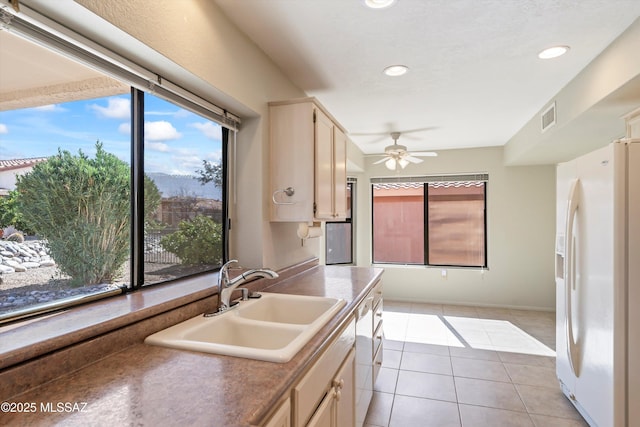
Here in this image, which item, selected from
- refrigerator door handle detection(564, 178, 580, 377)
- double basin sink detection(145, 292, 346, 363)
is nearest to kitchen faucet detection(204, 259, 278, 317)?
double basin sink detection(145, 292, 346, 363)

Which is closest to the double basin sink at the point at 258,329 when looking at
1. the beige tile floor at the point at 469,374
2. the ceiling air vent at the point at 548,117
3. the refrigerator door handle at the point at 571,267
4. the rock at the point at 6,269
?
the rock at the point at 6,269

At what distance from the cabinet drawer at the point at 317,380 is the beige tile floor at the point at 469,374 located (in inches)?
42.6

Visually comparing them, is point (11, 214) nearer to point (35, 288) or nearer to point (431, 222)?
point (35, 288)

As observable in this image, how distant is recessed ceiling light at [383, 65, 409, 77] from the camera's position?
2338mm

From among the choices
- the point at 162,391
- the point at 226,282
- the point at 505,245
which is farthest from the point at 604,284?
the point at 505,245

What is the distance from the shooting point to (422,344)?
3479 mm

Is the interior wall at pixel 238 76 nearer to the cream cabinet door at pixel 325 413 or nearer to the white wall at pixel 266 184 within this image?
the white wall at pixel 266 184

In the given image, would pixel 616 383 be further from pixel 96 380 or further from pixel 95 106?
pixel 95 106

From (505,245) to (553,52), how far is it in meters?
3.42

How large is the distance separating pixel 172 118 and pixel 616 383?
272cm

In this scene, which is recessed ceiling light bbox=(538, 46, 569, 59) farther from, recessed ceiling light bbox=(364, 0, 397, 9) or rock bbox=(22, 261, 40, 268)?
rock bbox=(22, 261, 40, 268)

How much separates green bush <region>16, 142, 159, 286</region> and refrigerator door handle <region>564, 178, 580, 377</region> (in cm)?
257

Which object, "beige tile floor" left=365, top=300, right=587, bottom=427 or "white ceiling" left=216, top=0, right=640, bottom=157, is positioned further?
"beige tile floor" left=365, top=300, right=587, bottom=427

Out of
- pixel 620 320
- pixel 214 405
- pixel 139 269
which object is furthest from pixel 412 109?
pixel 214 405
